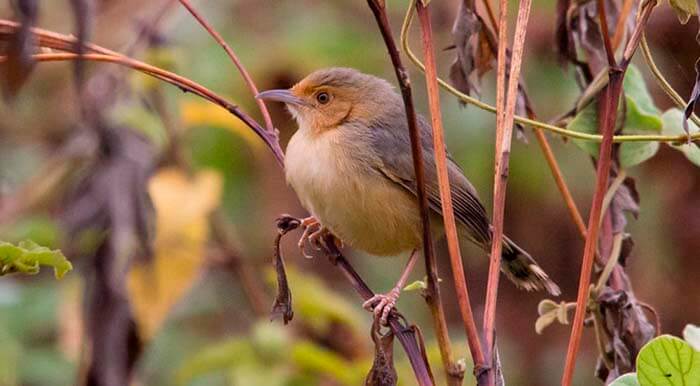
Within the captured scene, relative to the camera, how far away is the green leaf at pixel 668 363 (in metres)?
1.88

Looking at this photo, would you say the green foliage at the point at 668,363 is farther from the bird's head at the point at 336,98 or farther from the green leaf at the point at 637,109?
the bird's head at the point at 336,98

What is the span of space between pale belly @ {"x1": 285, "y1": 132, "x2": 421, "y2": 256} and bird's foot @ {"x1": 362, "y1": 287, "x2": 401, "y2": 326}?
1.63ft

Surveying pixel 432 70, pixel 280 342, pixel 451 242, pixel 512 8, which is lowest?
pixel 280 342

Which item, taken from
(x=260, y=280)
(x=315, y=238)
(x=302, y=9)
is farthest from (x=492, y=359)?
(x=302, y=9)

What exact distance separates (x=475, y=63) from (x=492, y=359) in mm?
957

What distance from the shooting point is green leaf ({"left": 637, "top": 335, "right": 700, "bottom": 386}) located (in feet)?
6.17

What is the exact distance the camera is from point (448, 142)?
6.13m

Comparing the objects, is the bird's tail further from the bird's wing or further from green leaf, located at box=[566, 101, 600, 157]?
green leaf, located at box=[566, 101, 600, 157]

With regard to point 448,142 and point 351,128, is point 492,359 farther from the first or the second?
point 448,142

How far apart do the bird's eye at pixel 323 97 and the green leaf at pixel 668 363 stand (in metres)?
2.31

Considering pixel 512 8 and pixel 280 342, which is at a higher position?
pixel 512 8

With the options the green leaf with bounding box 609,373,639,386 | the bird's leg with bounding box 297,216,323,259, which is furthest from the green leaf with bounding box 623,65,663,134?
the bird's leg with bounding box 297,216,323,259

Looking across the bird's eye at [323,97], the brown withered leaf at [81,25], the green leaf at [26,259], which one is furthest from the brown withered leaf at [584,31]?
the brown withered leaf at [81,25]

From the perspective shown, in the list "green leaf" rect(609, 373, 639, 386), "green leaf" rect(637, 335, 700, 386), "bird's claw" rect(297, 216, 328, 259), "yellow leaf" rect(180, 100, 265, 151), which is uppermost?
"yellow leaf" rect(180, 100, 265, 151)
